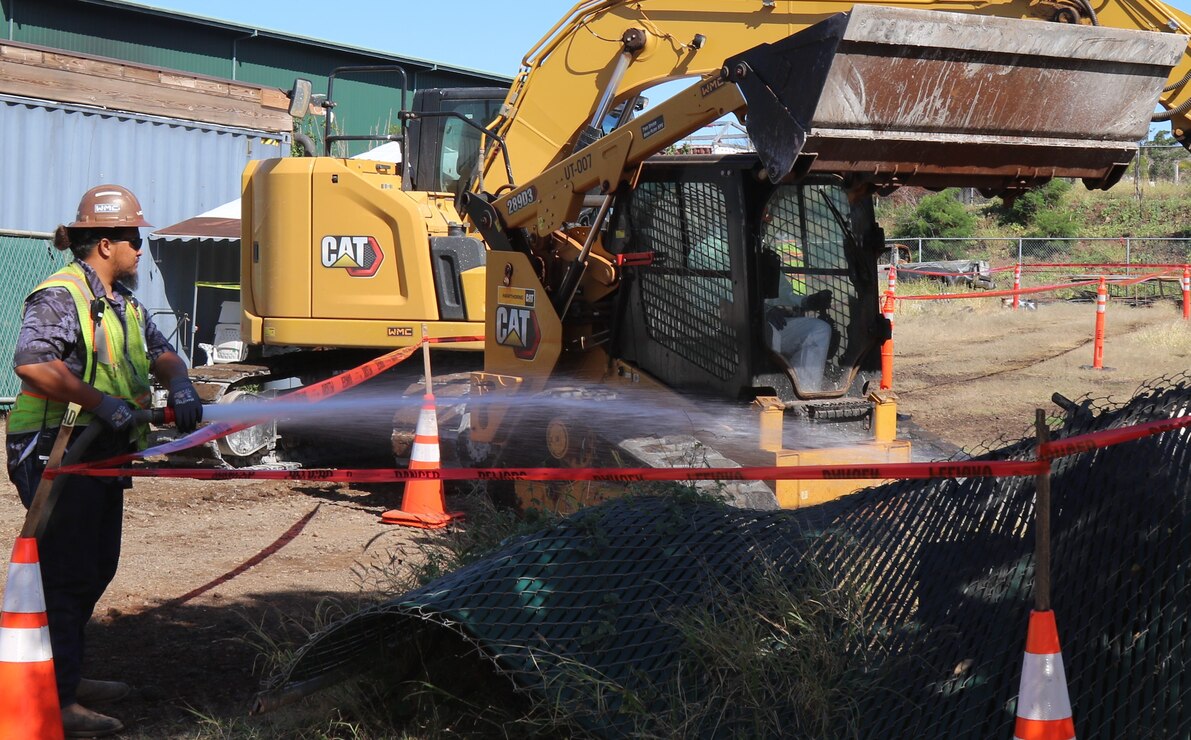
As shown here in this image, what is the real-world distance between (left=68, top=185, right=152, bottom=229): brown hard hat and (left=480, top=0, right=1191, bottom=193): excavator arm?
11.2 feet

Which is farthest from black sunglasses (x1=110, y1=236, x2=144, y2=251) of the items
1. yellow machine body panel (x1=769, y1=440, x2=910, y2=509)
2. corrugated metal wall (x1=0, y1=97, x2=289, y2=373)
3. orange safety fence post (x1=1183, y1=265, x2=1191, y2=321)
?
orange safety fence post (x1=1183, y1=265, x2=1191, y2=321)

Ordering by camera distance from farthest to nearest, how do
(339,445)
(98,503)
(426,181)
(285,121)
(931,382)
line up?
(285,121) → (931,382) → (339,445) → (426,181) → (98,503)

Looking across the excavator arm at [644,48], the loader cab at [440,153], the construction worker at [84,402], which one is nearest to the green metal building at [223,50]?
the loader cab at [440,153]

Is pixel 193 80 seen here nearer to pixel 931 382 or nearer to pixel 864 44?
pixel 931 382

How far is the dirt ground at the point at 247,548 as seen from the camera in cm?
510

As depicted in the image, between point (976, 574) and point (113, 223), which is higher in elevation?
point (113, 223)

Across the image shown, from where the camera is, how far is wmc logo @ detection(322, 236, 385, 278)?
974 centimetres

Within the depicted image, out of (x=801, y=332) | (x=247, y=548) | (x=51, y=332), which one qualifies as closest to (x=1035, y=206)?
(x=801, y=332)

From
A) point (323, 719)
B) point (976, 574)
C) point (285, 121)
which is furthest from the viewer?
point (285, 121)

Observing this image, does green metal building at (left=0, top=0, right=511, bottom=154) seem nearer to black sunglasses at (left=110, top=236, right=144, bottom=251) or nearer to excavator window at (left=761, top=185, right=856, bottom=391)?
excavator window at (left=761, top=185, right=856, bottom=391)

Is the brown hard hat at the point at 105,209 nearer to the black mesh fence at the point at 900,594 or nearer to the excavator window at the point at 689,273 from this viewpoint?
the black mesh fence at the point at 900,594

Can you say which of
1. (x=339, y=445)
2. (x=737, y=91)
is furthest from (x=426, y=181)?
(x=737, y=91)

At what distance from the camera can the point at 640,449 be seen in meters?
6.79

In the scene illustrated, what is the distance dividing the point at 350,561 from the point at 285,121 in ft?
36.9
